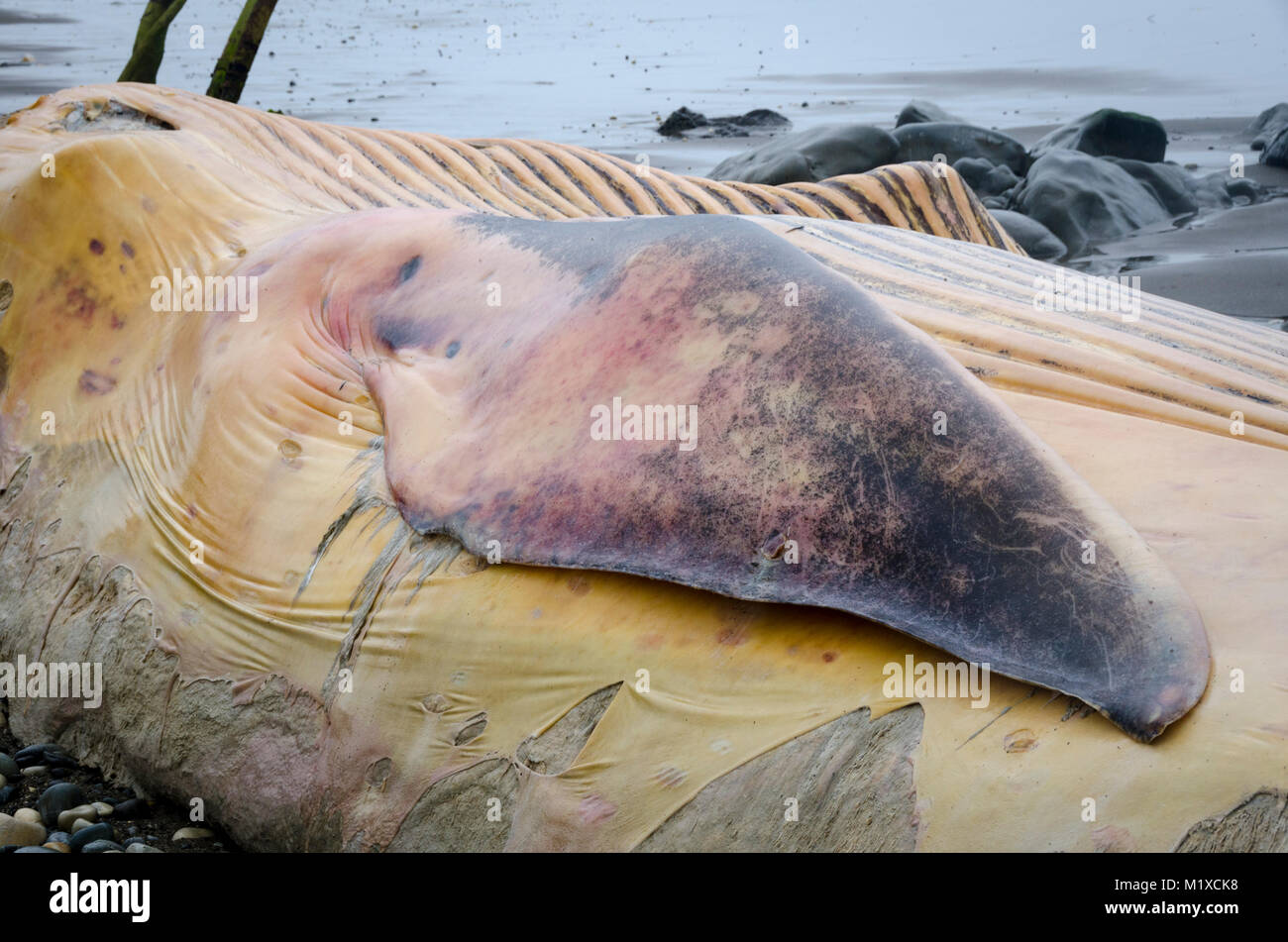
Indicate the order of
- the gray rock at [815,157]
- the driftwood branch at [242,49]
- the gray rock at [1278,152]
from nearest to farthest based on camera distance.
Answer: the driftwood branch at [242,49] → the gray rock at [815,157] → the gray rock at [1278,152]

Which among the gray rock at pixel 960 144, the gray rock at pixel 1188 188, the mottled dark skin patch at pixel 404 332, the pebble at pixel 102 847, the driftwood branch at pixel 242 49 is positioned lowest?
the pebble at pixel 102 847

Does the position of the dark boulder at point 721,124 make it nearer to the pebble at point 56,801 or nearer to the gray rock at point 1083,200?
the gray rock at point 1083,200

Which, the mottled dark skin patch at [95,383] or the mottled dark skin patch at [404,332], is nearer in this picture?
the mottled dark skin patch at [404,332]

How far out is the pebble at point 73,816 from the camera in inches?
74.3

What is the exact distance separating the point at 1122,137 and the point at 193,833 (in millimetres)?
5573

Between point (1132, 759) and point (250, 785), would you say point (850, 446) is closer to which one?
point (1132, 759)

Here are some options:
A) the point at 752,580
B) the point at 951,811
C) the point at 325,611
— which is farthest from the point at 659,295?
the point at 951,811

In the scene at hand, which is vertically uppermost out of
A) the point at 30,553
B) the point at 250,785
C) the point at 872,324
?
the point at 872,324

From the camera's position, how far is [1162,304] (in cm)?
232

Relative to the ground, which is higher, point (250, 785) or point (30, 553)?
point (30, 553)

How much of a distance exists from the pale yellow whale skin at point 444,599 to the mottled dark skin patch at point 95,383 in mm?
14

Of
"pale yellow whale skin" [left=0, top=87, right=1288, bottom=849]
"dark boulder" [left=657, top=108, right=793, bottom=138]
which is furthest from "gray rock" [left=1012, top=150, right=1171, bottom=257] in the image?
"pale yellow whale skin" [left=0, top=87, right=1288, bottom=849]

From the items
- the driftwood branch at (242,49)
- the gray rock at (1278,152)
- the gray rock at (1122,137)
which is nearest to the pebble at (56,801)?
the driftwood branch at (242,49)

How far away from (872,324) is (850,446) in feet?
0.58
